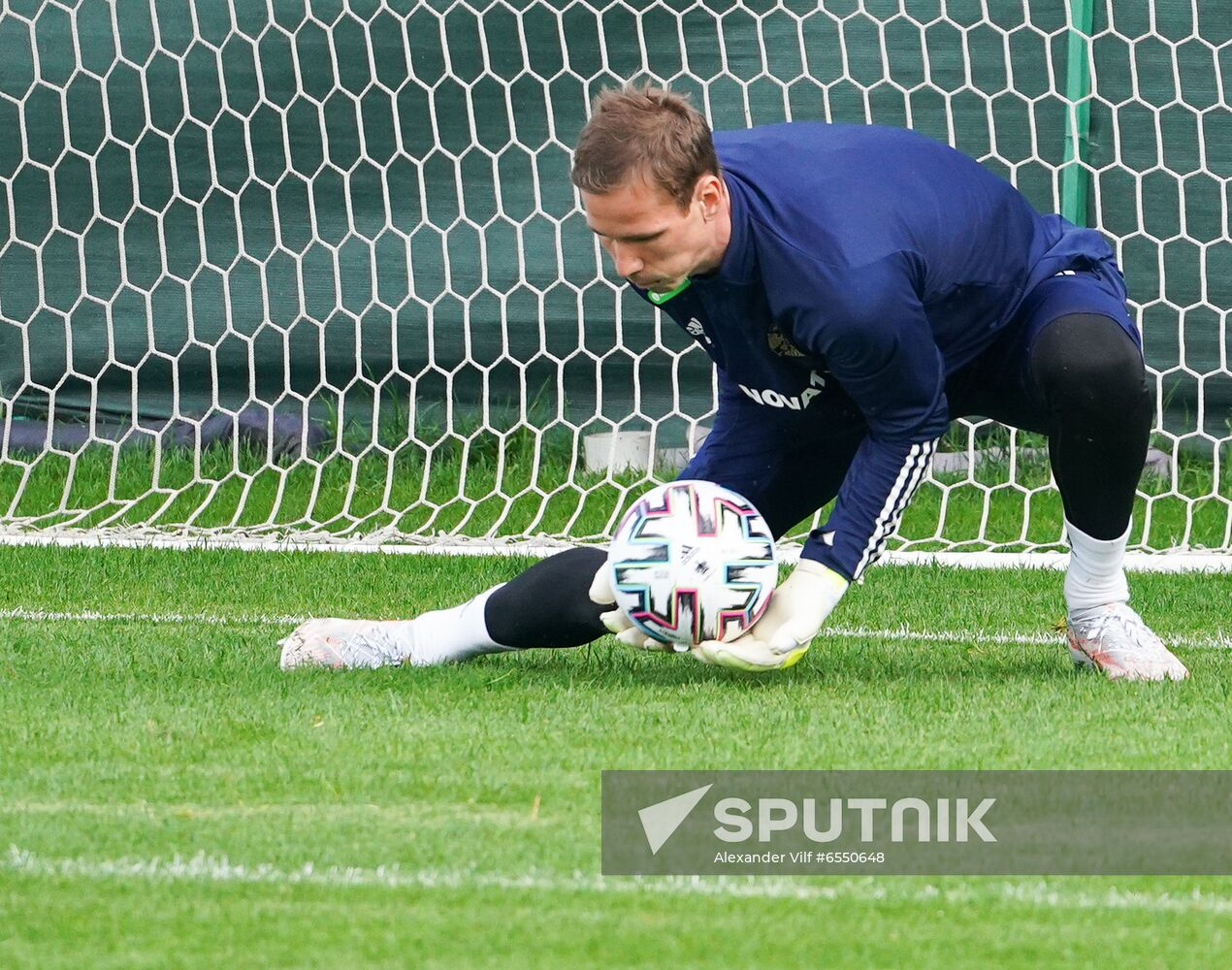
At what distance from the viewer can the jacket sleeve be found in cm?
296

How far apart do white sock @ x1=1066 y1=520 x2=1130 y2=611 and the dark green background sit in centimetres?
289

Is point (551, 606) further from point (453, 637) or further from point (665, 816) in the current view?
point (665, 816)

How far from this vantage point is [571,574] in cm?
344

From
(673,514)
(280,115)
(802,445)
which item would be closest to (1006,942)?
(673,514)

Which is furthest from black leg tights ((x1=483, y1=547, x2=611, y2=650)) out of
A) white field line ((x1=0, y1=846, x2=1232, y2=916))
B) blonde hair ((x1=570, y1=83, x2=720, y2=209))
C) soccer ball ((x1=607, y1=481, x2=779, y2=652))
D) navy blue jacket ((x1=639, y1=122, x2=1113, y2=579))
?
white field line ((x1=0, y1=846, x2=1232, y2=916))

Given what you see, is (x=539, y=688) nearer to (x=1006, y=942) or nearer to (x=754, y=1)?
(x=1006, y=942)

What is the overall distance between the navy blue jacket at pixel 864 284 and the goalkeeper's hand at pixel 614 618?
0.31m

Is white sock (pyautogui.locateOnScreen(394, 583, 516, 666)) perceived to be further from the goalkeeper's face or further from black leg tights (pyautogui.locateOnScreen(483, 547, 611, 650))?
the goalkeeper's face

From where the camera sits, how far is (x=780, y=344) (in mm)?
3221

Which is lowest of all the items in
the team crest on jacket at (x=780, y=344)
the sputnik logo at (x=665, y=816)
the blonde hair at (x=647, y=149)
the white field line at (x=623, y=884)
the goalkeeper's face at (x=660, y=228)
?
the sputnik logo at (x=665, y=816)

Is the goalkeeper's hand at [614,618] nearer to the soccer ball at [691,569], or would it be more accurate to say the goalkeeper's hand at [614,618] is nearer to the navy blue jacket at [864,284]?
the soccer ball at [691,569]

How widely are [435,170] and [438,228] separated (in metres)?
0.20

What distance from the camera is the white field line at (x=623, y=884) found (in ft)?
6.82

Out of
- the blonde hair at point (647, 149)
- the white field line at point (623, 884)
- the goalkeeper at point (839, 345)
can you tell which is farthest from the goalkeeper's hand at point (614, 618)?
the white field line at point (623, 884)
